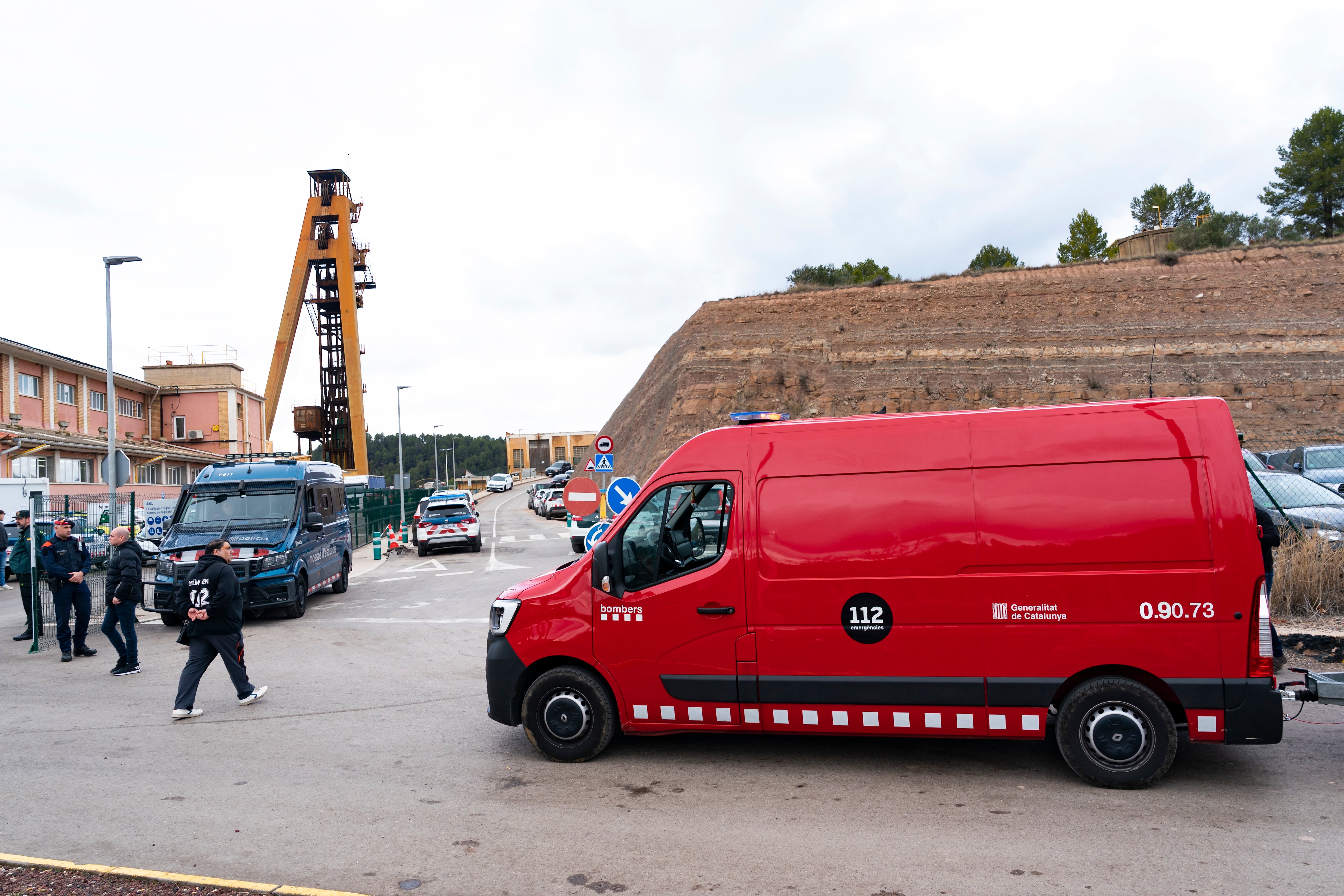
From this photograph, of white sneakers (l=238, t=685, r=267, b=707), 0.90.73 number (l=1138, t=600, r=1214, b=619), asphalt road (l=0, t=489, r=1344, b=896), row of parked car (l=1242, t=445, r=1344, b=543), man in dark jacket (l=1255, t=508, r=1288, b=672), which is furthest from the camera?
row of parked car (l=1242, t=445, r=1344, b=543)

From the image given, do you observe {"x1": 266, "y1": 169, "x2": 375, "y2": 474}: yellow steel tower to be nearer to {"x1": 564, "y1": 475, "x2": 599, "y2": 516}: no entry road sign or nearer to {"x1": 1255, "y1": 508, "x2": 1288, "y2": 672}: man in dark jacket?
{"x1": 564, "y1": 475, "x2": 599, "y2": 516}: no entry road sign

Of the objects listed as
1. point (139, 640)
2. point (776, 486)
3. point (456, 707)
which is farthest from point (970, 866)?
point (139, 640)

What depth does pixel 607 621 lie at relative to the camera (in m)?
5.98

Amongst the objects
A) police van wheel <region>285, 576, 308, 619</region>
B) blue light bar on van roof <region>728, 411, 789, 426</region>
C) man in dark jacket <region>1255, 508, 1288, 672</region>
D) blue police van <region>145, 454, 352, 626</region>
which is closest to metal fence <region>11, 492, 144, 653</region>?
blue police van <region>145, 454, 352, 626</region>

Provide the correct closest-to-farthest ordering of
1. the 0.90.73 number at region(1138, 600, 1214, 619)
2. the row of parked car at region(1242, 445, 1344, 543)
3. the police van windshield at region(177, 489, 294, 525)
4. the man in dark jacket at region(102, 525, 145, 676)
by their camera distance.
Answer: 1. the 0.90.73 number at region(1138, 600, 1214, 619)
2. the man in dark jacket at region(102, 525, 145, 676)
3. the row of parked car at region(1242, 445, 1344, 543)
4. the police van windshield at region(177, 489, 294, 525)

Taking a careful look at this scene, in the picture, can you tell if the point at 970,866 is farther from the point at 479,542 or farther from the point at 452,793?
the point at 479,542

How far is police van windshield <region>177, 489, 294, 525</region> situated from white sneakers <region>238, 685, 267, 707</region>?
21.5ft

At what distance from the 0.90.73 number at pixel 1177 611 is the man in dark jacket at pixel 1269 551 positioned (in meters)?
0.33

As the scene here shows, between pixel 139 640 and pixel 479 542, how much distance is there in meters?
14.3

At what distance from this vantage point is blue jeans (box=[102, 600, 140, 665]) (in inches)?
376

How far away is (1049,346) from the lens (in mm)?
48031

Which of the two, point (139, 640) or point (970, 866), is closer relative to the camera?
point (970, 866)

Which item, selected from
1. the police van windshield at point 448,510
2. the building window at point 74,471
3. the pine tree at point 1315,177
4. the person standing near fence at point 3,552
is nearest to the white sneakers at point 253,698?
the person standing near fence at point 3,552

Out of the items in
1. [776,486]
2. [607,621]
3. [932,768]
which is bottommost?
[932,768]
